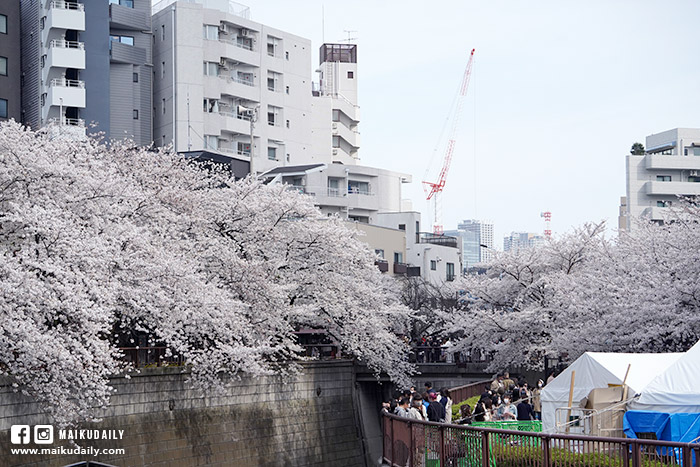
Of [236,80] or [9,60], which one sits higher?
[236,80]

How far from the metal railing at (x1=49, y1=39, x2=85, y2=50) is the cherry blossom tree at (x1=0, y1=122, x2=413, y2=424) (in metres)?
20.9

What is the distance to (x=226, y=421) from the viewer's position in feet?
109

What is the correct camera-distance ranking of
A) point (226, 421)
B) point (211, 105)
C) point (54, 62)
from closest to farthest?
point (226, 421) < point (54, 62) < point (211, 105)

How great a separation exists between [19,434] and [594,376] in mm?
15258

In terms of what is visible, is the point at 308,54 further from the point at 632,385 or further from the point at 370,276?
the point at 632,385

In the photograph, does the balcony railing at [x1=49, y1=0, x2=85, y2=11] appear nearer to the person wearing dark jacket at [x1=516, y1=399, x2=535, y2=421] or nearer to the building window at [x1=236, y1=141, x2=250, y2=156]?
the building window at [x1=236, y1=141, x2=250, y2=156]

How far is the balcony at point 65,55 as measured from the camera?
5950 cm

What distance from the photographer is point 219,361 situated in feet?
100

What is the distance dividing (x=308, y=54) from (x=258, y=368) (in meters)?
55.3

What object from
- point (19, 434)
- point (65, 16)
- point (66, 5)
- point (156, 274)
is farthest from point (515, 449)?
point (66, 5)

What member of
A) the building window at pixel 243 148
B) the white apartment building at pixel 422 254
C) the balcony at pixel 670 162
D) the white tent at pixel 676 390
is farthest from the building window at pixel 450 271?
the white tent at pixel 676 390

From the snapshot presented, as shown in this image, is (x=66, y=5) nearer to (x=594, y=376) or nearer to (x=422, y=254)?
(x=422, y=254)

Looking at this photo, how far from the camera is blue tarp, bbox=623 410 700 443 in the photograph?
17234mm

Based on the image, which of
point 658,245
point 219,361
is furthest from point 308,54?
point 219,361
